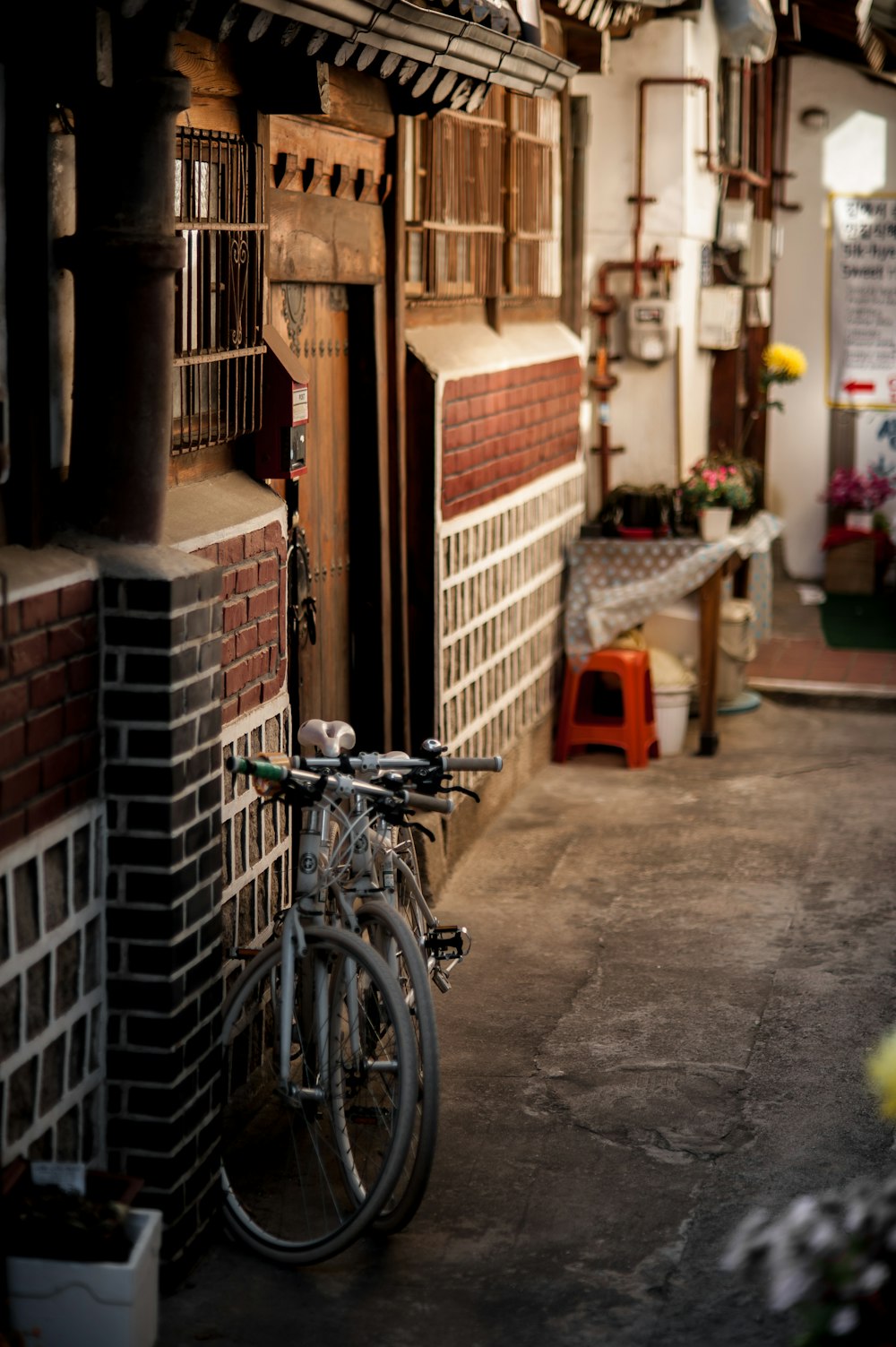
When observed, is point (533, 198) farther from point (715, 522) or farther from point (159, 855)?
point (159, 855)

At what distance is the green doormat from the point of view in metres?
12.7

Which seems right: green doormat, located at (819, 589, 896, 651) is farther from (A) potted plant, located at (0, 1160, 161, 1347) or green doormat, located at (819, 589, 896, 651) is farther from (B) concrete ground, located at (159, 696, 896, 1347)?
(A) potted plant, located at (0, 1160, 161, 1347)

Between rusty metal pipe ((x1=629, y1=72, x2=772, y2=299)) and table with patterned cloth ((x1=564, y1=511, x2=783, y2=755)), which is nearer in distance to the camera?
table with patterned cloth ((x1=564, y1=511, x2=783, y2=755))

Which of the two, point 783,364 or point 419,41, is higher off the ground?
point 419,41

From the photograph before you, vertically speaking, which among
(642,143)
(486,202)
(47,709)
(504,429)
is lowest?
(47,709)

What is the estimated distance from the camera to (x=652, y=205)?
1041cm

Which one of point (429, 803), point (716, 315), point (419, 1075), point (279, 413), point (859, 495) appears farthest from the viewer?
point (859, 495)

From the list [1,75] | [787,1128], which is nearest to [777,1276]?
[787,1128]

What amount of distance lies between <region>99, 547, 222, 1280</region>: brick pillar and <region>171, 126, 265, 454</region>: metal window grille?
78cm

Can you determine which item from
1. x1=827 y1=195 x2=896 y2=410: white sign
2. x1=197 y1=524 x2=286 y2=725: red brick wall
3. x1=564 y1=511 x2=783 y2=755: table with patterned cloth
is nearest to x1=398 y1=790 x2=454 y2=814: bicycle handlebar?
x1=197 y1=524 x2=286 y2=725: red brick wall

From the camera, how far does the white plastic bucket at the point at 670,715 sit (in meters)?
9.75

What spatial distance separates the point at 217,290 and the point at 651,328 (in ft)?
19.7

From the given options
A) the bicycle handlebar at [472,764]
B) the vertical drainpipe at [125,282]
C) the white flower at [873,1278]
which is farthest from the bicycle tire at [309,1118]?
the white flower at [873,1278]

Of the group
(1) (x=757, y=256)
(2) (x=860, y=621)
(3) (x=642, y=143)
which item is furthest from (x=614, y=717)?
(1) (x=757, y=256)
